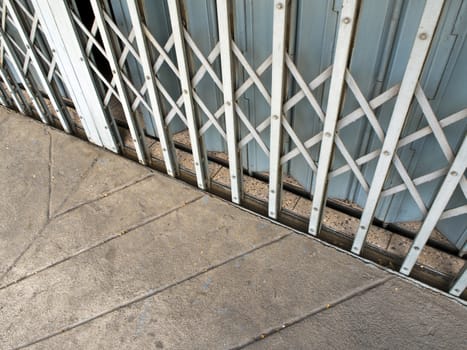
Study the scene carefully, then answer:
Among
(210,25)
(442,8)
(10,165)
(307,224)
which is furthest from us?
(10,165)

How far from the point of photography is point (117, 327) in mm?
1942

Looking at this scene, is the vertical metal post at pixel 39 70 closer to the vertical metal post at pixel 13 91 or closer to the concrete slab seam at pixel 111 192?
the vertical metal post at pixel 13 91

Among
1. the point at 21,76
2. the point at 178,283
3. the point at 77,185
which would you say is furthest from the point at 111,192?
the point at 21,76

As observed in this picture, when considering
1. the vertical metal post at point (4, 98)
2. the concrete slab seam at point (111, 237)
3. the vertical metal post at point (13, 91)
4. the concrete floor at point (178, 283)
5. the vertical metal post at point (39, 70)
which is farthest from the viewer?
the vertical metal post at point (4, 98)

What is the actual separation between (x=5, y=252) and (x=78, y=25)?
56.1 inches

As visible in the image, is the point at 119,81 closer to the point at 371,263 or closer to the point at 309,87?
the point at 309,87

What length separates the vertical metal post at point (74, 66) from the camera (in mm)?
2209

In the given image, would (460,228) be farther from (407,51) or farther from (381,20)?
(381,20)

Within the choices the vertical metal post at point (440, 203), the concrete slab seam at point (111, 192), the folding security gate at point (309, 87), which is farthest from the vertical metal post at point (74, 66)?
the vertical metal post at point (440, 203)

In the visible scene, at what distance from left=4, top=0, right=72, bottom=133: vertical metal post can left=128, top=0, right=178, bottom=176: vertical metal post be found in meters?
0.97

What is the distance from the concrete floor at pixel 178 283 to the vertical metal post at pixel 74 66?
1.33ft

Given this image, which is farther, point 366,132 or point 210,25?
point 210,25

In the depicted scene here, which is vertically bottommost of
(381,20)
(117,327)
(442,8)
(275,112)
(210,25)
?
(117,327)

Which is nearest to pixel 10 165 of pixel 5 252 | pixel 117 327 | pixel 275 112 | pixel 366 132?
pixel 5 252
